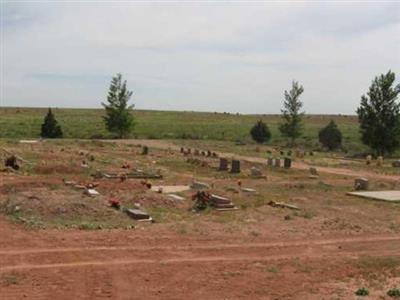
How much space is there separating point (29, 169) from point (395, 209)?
15.4 meters

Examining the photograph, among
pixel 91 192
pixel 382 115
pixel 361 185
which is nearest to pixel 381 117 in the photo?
pixel 382 115

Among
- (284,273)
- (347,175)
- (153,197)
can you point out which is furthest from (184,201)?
(347,175)

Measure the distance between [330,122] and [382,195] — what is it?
37.3m

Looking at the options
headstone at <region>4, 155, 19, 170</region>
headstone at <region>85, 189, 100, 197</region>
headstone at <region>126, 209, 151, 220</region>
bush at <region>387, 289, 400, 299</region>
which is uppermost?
headstone at <region>4, 155, 19, 170</region>

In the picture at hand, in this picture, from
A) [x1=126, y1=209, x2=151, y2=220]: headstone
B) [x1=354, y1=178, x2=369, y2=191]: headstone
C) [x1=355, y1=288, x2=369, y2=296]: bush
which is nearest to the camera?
[x1=355, y1=288, x2=369, y2=296]: bush

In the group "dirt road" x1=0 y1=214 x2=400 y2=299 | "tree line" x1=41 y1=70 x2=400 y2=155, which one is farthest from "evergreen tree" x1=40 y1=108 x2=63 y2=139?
"dirt road" x1=0 y1=214 x2=400 y2=299

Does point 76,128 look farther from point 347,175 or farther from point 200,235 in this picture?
point 200,235

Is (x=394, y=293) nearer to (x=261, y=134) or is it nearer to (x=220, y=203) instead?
(x=220, y=203)

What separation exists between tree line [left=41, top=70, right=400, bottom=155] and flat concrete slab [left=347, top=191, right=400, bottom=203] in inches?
970

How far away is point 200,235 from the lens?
14703 mm

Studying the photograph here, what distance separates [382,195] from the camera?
901 inches

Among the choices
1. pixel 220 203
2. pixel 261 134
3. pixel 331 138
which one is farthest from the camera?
pixel 261 134

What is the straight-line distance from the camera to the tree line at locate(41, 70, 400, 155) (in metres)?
47.4

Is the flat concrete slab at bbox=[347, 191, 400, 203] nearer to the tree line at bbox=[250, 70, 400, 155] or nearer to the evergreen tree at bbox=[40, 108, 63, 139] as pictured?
the tree line at bbox=[250, 70, 400, 155]
